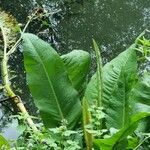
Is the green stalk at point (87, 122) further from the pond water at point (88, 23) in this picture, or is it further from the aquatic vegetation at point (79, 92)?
the pond water at point (88, 23)

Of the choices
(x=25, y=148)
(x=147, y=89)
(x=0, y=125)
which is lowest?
(x=0, y=125)

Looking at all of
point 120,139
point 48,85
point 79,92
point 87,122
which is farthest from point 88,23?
point 120,139

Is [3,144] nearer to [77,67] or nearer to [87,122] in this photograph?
[87,122]

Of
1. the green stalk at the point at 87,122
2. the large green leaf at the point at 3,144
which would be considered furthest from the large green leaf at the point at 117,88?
the large green leaf at the point at 3,144

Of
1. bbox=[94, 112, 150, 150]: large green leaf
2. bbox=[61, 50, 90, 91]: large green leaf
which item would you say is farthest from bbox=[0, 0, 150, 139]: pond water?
bbox=[94, 112, 150, 150]: large green leaf

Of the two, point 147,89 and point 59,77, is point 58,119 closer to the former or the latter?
point 59,77

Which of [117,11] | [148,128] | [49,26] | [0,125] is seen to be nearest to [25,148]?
[148,128]
